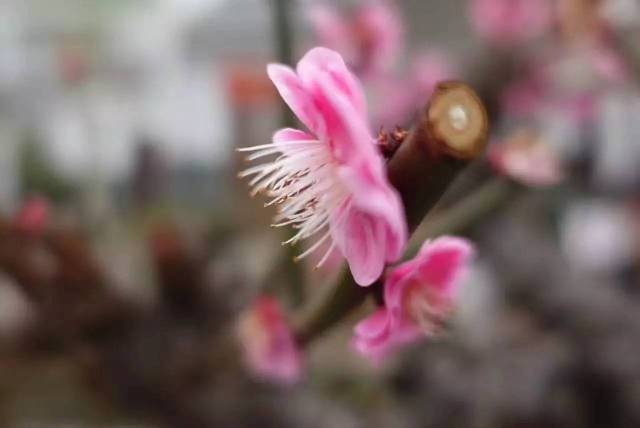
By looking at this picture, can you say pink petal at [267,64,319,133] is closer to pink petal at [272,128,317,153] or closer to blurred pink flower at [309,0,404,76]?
pink petal at [272,128,317,153]

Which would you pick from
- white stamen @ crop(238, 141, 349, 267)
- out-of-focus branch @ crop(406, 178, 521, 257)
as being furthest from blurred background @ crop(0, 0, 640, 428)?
white stamen @ crop(238, 141, 349, 267)

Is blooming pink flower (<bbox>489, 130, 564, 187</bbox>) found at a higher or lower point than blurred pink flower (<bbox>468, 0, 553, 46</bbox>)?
lower

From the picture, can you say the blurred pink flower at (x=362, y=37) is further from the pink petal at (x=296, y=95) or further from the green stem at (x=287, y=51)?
the pink petal at (x=296, y=95)

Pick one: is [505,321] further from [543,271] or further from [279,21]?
[279,21]

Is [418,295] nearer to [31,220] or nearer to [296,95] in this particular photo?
[296,95]

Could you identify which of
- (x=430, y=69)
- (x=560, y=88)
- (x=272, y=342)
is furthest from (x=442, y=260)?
(x=560, y=88)

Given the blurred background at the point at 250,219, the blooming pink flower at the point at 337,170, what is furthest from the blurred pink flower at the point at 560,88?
the blooming pink flower at the point at 337,170
